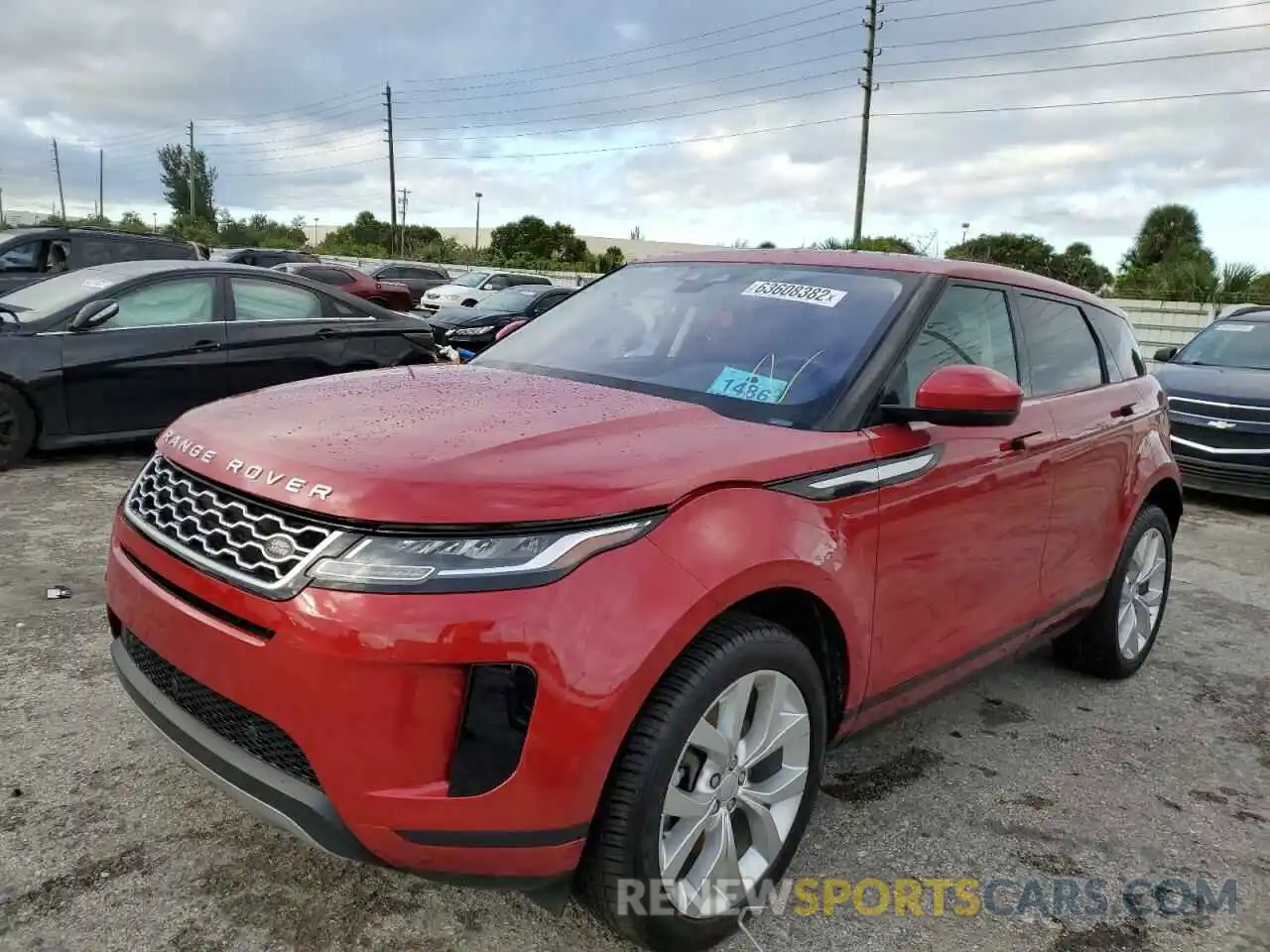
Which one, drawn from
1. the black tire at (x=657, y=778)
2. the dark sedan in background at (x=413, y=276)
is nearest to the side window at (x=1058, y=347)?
the black tire at (x=657, y=778)

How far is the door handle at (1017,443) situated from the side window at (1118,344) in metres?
1.07

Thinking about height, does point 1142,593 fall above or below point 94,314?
below

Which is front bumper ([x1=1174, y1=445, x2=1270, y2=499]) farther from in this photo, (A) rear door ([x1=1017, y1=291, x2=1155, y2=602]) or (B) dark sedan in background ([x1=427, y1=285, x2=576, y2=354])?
(B) dark sedan in background ([x1=427, y1=285, x2=576, y2=354])

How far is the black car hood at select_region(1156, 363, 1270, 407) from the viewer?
7859mm

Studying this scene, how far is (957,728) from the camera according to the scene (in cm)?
366

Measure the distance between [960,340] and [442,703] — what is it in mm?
2066

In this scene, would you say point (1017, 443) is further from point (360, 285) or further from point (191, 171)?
point (191, 171)

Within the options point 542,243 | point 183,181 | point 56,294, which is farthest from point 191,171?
point 56,294

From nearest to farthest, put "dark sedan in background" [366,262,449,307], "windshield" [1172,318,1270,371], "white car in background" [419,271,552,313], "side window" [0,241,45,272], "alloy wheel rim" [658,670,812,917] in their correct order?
1. "alloy wheel rim" [658,670,812,917]
2. "windshield" [1172,318,1270,371]
3. "side window" [0,241,45,272]
4. "white car in background" [419,271,552,313]
5. "dark sedan in background" [366,262,449,307]

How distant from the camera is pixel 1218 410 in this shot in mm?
7910

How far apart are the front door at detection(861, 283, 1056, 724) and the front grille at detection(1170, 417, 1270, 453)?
498 cm

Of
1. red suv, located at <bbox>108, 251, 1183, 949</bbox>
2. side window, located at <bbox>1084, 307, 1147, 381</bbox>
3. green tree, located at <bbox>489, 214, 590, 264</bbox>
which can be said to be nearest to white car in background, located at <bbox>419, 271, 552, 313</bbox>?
side window, located at <bbox>1084, 307, 1147, 381</bbox>

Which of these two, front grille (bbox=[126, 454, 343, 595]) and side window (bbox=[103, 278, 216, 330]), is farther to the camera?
side window (bbox=[103, 278, 216, 330])

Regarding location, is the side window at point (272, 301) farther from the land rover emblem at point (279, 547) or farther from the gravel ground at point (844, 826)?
the land rover emblem at point (279, 547)
